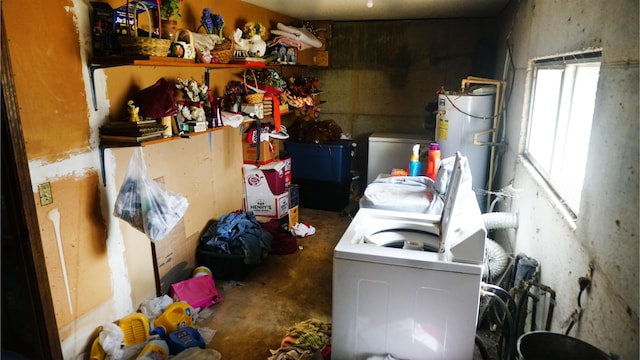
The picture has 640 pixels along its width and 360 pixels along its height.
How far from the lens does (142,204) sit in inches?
93.6

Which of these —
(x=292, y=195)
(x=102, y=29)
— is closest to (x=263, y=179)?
(x=292, y=195)

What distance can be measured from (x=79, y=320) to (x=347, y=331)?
1.54m

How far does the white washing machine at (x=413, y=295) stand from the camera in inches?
64.8

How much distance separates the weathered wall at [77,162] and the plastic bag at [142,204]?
10cm

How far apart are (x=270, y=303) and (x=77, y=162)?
1653 mm

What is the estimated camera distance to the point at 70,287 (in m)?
2.15

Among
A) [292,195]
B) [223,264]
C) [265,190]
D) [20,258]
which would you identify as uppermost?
[20,258]

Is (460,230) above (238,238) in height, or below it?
above

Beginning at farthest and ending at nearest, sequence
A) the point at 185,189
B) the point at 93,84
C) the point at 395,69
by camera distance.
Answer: the point at 395,69
the point at 185,189
the point at 93,84

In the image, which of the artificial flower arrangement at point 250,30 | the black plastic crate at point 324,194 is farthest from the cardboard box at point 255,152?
the artificial flower arrangement at point 250,30

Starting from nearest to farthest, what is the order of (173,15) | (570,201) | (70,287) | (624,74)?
1. (624,74)
2. (570,201)
3. (70,287)
4. (173,15)

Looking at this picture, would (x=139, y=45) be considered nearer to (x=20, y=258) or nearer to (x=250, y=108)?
(x=20, y=258)

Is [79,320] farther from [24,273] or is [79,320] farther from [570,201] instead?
[570,201]

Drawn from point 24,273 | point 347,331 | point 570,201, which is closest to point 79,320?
point 24,273
